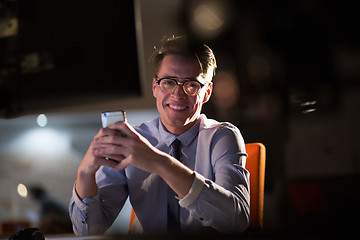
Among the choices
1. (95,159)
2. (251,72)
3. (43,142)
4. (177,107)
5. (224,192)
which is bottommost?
(43,142)

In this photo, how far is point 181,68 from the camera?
1099 millimetres

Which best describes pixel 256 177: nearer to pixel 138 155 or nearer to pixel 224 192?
pixel 224 192

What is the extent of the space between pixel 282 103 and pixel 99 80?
532 mm

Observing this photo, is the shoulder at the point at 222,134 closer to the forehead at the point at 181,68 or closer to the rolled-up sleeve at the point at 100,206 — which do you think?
the forehead at the point at 181,68

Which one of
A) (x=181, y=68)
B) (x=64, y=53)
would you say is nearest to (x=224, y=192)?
(x=181, y=68)

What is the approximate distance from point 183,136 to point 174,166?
0.30m

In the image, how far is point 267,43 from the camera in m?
0.92

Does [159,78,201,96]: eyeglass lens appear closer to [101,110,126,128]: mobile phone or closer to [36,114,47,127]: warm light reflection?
[101,110,126,128]: mobile phone

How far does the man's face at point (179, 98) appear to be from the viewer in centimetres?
110

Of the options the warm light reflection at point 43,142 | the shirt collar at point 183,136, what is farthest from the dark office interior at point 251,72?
the warm light reflection at point 43,142

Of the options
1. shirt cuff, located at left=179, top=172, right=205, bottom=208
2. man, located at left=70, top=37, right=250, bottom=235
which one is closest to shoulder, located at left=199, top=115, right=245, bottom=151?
man, located at left=70, top=37, right=250, bottom=235

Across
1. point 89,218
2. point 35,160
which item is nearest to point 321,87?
point 89,218

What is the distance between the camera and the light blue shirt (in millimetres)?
945

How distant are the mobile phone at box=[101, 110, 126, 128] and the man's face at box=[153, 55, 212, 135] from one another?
255 mm
